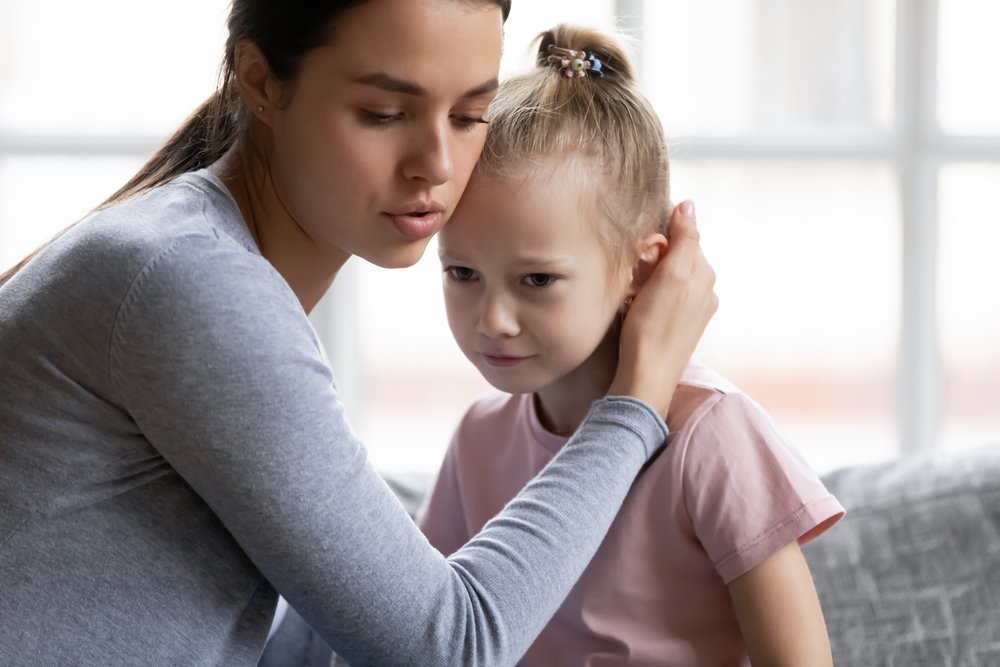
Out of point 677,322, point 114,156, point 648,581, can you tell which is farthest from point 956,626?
point 114,156

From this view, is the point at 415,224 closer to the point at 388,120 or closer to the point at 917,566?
the point at 388,120

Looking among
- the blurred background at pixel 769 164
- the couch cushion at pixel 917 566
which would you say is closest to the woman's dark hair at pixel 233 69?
the couch cushion at pixel 917 566

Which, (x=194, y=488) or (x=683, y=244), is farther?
(x=683, y=244)

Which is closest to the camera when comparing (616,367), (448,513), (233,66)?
(233,66)

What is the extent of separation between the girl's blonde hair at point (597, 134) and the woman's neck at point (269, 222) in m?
0.22

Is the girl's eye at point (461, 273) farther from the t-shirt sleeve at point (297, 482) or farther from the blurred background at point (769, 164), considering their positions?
the blurred background at point (769, 164)

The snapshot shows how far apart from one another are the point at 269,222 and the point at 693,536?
606mm

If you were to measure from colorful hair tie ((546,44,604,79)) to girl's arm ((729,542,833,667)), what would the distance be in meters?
0.61

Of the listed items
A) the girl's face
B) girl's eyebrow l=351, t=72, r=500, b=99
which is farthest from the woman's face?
the girl's face

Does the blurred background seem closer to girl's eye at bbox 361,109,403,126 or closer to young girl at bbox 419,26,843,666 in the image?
young girl at bbox 419,26,843,666

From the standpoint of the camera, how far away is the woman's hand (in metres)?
1.31

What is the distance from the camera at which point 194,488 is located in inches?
44.1

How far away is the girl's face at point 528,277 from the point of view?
1.33 meters

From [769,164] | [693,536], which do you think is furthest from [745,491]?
[769,164]
